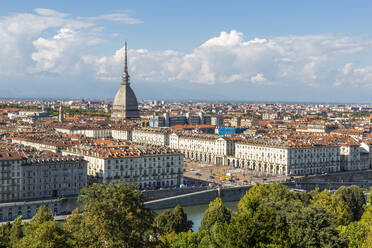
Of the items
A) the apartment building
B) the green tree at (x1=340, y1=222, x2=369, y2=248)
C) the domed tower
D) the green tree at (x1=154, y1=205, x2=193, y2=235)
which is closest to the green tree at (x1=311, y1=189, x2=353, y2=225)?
the green tree at (x1=340, y1=222, x2=369, y2=248)

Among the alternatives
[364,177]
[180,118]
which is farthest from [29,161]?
[180,118]

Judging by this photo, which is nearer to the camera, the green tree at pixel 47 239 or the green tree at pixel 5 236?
the green tree at pixel 47 239

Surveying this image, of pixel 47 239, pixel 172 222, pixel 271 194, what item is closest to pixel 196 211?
pixel 271 194

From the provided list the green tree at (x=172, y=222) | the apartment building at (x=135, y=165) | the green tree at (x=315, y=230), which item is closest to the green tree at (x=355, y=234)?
the green tree at (x=315, y=230)

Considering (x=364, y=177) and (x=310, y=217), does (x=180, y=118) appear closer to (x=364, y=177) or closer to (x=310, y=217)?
(x=364, y=177)

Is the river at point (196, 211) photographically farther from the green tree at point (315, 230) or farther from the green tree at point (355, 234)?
the green tree at point (315, 230)

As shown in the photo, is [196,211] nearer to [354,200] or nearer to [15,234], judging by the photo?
[354,200]
